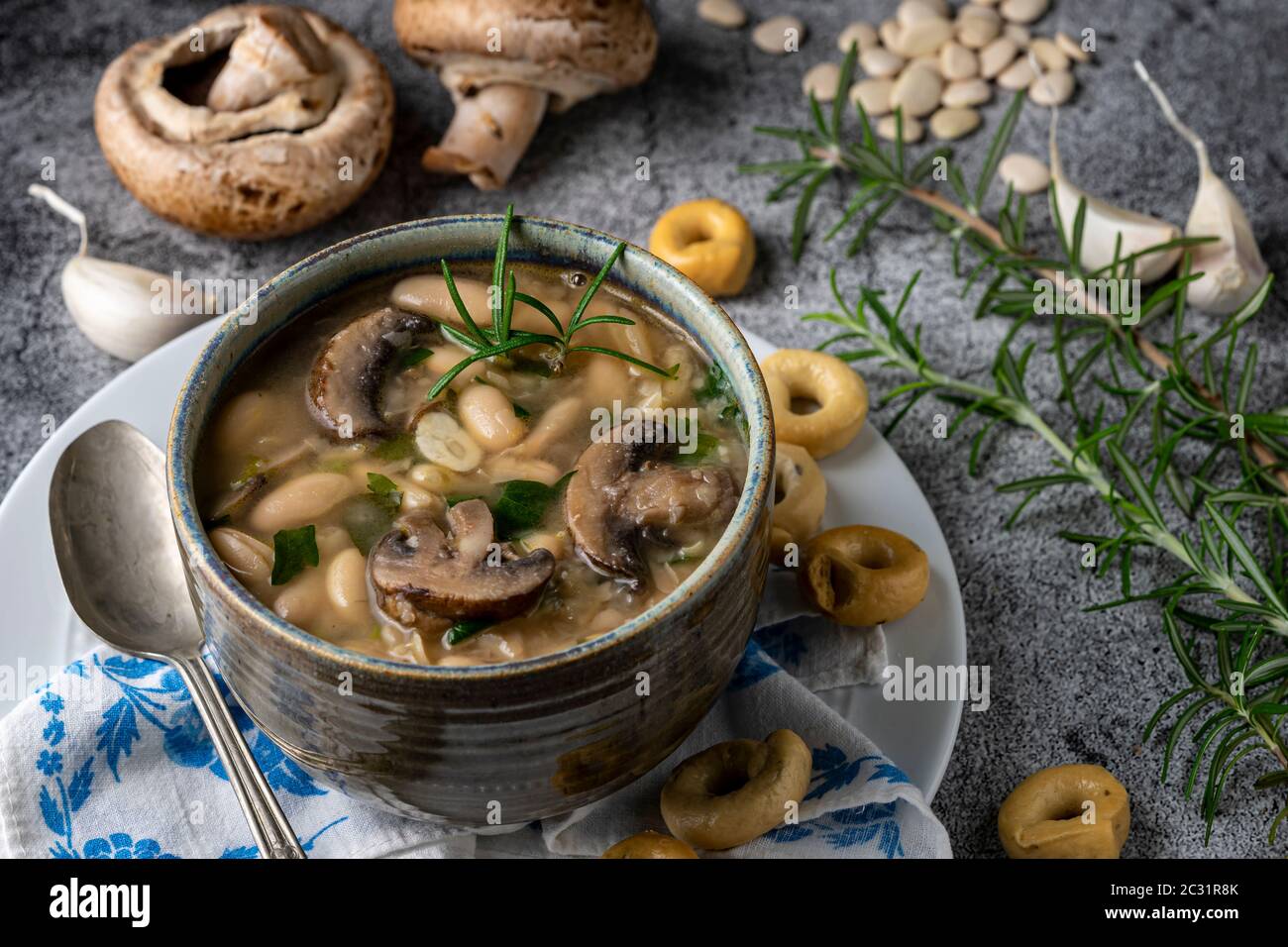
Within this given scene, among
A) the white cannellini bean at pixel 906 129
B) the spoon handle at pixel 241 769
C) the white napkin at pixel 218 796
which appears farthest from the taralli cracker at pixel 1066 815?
the white cannellini bean at pixel 906 129

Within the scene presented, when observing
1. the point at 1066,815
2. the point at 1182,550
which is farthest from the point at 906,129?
the point at 1066,815

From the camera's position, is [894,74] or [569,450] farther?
[894,74]

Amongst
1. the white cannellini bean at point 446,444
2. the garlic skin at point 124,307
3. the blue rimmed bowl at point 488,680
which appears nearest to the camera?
the blue rimmed bowl at point 488,680

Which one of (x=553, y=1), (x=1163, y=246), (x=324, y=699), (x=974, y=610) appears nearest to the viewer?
(x=324, y=699)

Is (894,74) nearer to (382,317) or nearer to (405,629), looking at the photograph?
(382,317)

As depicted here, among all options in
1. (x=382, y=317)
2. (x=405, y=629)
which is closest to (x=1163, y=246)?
(x=382, y=317)

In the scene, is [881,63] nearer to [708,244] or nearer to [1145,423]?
[708,244]

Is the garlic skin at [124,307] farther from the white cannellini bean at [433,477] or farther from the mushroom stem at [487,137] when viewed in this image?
the white cannellini bean at [433,477]
